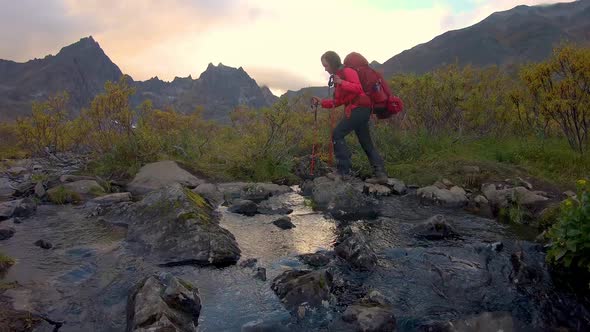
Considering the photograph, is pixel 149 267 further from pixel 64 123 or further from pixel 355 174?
pixel 64 123

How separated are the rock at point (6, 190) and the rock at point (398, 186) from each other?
925 cm

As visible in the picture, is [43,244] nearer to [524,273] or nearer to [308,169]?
[524,273]

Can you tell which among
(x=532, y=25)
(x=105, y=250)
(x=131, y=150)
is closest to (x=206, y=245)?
(x=105, y=250)

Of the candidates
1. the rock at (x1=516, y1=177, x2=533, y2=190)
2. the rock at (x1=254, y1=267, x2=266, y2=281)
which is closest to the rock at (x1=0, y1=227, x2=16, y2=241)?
the rock at (x1=254, y1=267, x2=266, y2=281)

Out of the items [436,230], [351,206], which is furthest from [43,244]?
[436,230]

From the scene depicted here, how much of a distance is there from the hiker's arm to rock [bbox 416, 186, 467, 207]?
9.71 ft

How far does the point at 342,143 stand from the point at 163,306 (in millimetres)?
7365

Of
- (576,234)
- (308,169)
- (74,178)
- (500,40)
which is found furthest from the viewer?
(500,40)

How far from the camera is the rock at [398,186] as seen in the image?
10.2m

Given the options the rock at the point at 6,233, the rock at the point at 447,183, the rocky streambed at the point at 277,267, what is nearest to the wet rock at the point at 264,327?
the rocky streambed at the point at 277,267

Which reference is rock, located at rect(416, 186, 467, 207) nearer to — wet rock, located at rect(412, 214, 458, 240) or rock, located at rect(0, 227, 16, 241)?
wet rock, located at rect(412, 214, 458, 240)

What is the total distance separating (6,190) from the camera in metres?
10.2

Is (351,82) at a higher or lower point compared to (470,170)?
higher

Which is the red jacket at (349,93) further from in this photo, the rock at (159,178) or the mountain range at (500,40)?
the mountain range at (500,40)
